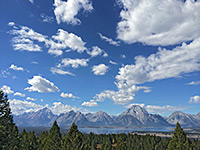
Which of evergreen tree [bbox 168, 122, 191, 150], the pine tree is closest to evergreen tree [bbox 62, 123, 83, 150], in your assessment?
the pine tree

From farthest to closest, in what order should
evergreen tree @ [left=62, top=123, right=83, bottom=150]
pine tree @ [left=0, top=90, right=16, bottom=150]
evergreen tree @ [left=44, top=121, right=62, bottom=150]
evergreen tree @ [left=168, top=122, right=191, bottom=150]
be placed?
evergreen tree @ [left=44, top=121, right=62, bottom=150] < evergreen tree @ [left=168, top=122, right=191, bottom=150] < evergreen tree @ [left=62, top=123, right=83, bottom=150] < pine tree @ [left=0, top=90, right=16, bottom=150]

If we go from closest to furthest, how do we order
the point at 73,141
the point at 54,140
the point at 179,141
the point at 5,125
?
1. the point at 5,125
2. the point at 73,141
3. the point at 179,141
4. the point at 54,140

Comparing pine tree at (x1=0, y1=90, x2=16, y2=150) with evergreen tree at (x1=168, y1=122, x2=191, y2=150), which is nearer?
pine tree at (x1=0, y1=90, x2=16, y2=150)

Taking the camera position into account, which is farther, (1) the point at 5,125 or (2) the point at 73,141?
(2) the point at 73,141

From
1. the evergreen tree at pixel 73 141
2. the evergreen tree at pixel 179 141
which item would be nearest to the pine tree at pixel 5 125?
the evergreen tree at pixel 73 141

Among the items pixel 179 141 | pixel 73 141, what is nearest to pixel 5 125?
pixel 73 141

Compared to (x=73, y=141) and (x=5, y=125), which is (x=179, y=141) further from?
(x=5, y=125)

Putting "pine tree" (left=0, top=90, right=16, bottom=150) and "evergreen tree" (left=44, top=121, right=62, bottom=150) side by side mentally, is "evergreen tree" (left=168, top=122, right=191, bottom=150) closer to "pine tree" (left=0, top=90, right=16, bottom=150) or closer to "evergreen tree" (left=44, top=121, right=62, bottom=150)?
"evergreen tree" (left=44, top=121, right=62, bottom=150)

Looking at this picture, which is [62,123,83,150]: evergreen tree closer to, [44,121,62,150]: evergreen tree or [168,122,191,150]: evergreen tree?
[44,121,62,150]: evergreen tree

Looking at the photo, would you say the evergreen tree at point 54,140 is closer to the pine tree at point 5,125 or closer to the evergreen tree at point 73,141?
the evergreen tree at point 73,141

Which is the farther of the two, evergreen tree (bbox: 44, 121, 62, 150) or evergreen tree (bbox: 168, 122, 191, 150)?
evergreen tree (bbox: 44, 121, 62, 150)

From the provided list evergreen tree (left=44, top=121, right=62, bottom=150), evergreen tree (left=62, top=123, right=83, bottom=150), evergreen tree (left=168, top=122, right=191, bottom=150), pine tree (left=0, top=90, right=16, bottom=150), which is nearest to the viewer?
pine tree (left=0, top=90, right=16, bottom=150)

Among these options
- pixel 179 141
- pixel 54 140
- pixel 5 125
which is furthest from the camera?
pixel 54 140

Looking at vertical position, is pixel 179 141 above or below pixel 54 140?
above
